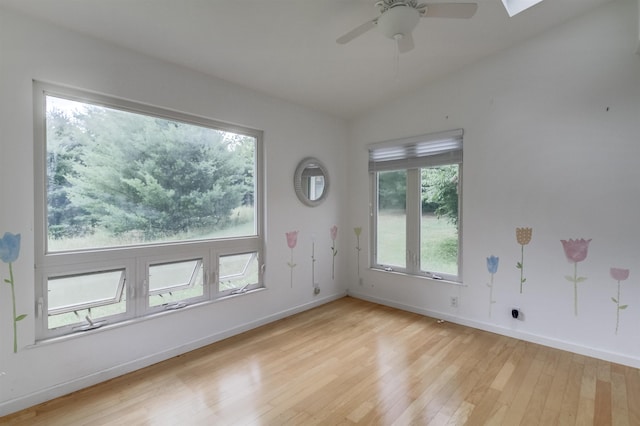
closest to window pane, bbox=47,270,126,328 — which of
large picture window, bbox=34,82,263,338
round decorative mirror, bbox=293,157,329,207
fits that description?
large picture window, bbox=34,82,263,338

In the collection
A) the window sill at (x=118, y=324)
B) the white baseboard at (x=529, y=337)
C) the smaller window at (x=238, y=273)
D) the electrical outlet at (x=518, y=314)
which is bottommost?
the white baseboard at (x=529, y=337)

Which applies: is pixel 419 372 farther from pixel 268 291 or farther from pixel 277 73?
pixel 277 73

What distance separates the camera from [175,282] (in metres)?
2.71

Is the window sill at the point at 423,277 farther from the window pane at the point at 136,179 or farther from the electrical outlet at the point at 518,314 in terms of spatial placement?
the window pane at the point at 136,179

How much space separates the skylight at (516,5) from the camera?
2.42 meters

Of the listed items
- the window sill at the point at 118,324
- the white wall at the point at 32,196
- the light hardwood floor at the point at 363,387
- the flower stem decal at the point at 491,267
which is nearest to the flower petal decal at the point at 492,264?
the flower stem decal at the point at 491,267

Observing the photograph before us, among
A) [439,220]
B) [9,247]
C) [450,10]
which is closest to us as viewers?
[450,10]

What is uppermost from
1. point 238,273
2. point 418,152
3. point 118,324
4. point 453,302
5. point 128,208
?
point 418,152

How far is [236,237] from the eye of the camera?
3.12m

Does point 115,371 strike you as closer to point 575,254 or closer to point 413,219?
point 413,219

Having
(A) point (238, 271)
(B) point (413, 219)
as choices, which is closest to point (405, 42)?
(B) point (413, 219)

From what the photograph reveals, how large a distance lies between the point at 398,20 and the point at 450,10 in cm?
30

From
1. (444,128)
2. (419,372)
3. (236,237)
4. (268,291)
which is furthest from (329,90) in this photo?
(419,372)

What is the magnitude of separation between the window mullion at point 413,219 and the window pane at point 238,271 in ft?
6.23
